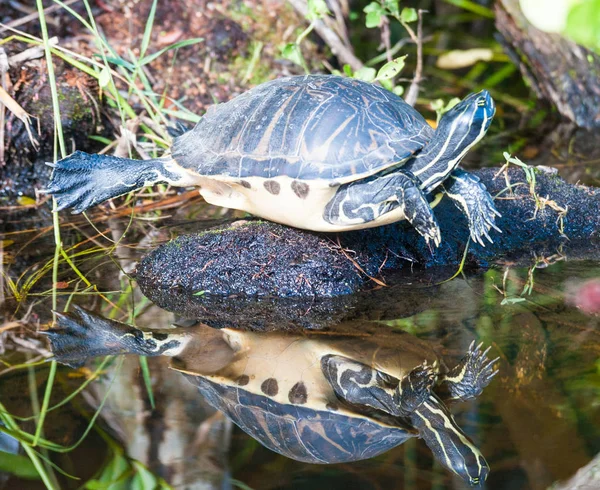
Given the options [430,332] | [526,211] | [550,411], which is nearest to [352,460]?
[550,411]

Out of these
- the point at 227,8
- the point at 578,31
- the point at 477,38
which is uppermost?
the point at 578,31

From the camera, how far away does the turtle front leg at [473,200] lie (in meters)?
2.99

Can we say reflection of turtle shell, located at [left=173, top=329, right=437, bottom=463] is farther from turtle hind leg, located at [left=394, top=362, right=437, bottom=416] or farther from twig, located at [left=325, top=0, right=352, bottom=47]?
twig, located at [left=325, top=0, right=352, bottom=47]

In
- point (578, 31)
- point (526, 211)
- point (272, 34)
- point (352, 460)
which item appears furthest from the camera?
point (272, 34)

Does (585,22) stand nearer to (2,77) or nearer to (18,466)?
(18,466)

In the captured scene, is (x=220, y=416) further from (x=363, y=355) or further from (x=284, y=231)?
(x=284, y=231)

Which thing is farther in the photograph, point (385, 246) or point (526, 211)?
point (526, 211)

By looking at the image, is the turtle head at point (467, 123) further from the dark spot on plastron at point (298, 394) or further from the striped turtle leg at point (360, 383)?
the dark spot on plastron at point (298, 394)

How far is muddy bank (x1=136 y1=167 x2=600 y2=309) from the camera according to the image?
300 centimetres

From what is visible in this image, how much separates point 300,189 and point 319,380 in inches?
34.0

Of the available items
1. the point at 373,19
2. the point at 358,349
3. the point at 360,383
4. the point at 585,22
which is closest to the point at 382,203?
the point at 358,349

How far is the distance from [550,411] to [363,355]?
681 millimetres

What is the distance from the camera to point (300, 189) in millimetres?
2803

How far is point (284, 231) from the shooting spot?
316 cm
